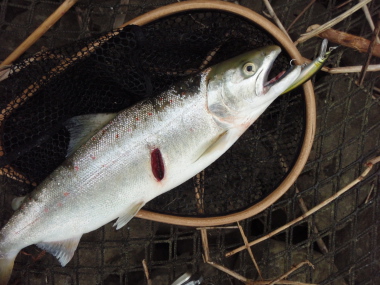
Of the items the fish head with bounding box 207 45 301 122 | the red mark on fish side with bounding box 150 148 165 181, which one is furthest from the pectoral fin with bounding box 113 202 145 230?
the fish head with bounding box 207 45 301 122

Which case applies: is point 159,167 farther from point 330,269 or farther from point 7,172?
point 330,269

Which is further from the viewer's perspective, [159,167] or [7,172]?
[7,172]

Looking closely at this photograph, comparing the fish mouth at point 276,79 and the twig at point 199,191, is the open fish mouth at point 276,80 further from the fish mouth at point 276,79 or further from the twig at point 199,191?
the twig at point 199,191

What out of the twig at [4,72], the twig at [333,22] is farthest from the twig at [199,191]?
the twig at [4,72]

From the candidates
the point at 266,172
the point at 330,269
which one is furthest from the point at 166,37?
the point at 330,269

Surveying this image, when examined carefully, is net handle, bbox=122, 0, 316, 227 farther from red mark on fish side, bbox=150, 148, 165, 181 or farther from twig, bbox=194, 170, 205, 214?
red mark on fish side, bbox=150, 148, 165, 181
